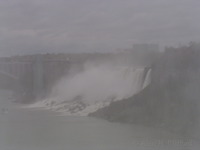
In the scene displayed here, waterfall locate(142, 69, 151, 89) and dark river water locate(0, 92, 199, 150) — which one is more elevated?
waterfall locate(142, 69, 151, 89)

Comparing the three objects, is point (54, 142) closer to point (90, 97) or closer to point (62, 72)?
point (90, 97)

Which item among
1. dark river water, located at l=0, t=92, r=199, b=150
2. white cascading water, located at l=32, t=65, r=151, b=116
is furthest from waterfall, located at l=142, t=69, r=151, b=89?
dark river water, located at l=0, t=92, r=199, b=150

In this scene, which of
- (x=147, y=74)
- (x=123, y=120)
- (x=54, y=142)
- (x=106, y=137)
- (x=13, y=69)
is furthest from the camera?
(x=13, y=69)

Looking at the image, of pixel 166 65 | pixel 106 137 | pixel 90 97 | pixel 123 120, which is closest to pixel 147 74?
pixel 166 65

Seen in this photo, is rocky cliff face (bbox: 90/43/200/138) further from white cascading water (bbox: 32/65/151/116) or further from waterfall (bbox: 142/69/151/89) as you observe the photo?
white cascading water (bbox: 32/65/151/116)

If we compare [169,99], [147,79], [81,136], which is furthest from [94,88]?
[81,136]

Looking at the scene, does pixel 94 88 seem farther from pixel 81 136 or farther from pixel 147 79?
pixel 81 136
